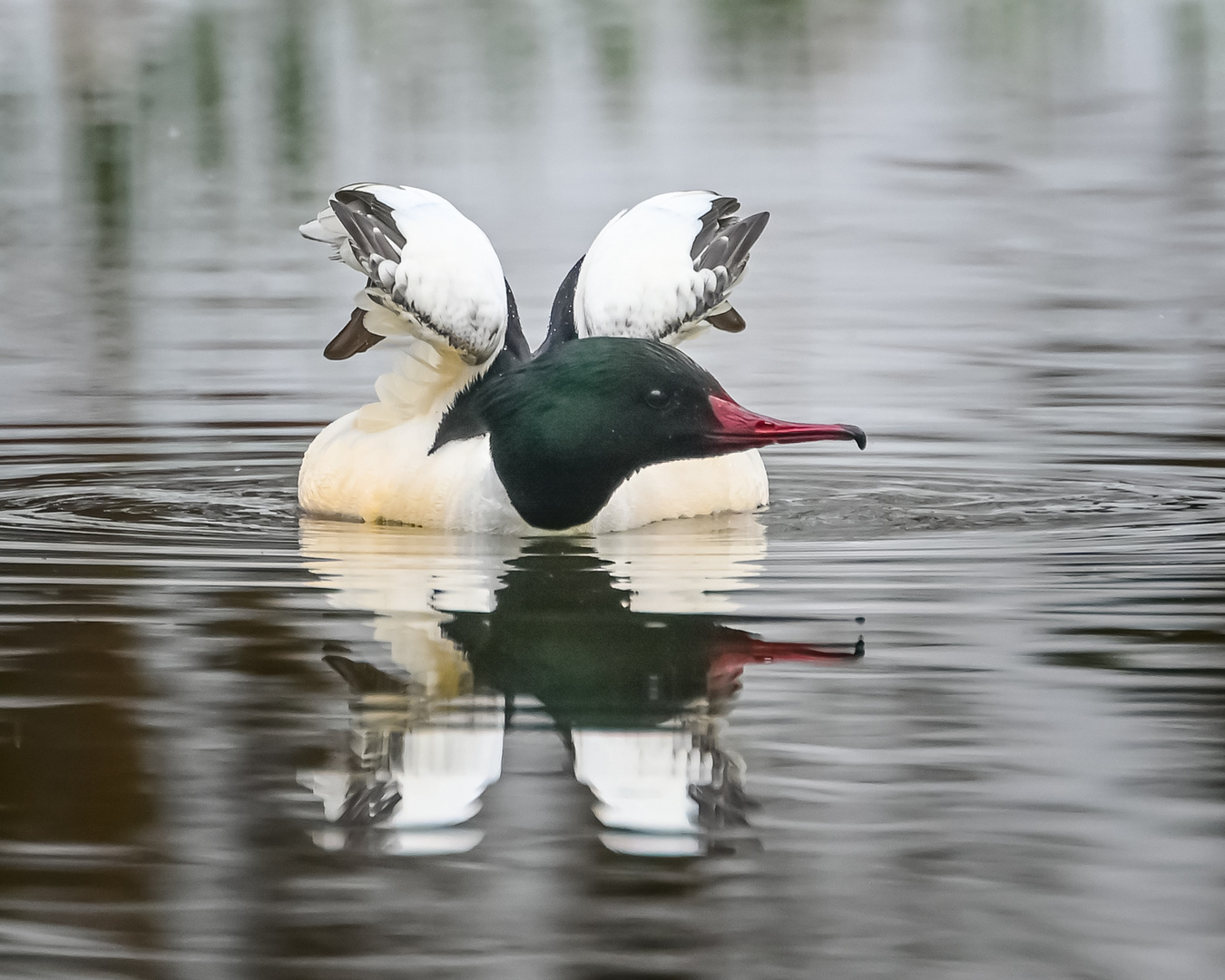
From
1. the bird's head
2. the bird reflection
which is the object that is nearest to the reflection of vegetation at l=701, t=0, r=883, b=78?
the bird's head

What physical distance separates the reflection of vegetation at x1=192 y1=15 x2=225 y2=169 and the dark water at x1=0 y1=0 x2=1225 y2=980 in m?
8.27

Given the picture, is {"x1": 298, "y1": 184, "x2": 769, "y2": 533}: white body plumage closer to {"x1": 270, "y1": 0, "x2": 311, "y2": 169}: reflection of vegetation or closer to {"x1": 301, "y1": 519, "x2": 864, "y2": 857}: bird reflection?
{"x1": 301, "y1": 519, "x2": 864, "y2": 857}: bird reflection

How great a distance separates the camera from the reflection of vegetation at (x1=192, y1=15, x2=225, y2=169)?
25875mm

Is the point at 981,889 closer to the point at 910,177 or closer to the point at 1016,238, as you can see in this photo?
the point at 1016,238

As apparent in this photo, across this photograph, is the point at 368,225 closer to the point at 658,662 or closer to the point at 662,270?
the point at 662,270

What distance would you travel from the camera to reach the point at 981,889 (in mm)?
3809

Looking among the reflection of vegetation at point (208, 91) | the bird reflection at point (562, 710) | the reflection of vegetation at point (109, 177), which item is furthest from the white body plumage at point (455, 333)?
the reflection of vegetation at point (208, 91)

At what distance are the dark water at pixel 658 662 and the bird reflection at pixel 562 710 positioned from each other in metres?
0.01

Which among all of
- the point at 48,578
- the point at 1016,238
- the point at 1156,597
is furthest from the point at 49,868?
the point at 1016,238

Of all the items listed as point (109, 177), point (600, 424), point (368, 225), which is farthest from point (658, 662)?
point (109, 177)

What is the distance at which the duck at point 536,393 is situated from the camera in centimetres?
740

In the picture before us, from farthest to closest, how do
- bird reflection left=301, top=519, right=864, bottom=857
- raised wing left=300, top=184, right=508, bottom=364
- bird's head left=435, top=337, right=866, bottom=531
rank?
1. raised wing left=300, top=184, right=508, bottom=364
2. bird's head left=435, top=337, right=866, bottom=531
3. bird reflection left=301, top=519, right=864, bottom=857

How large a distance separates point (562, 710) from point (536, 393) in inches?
104

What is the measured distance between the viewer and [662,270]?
826cm
